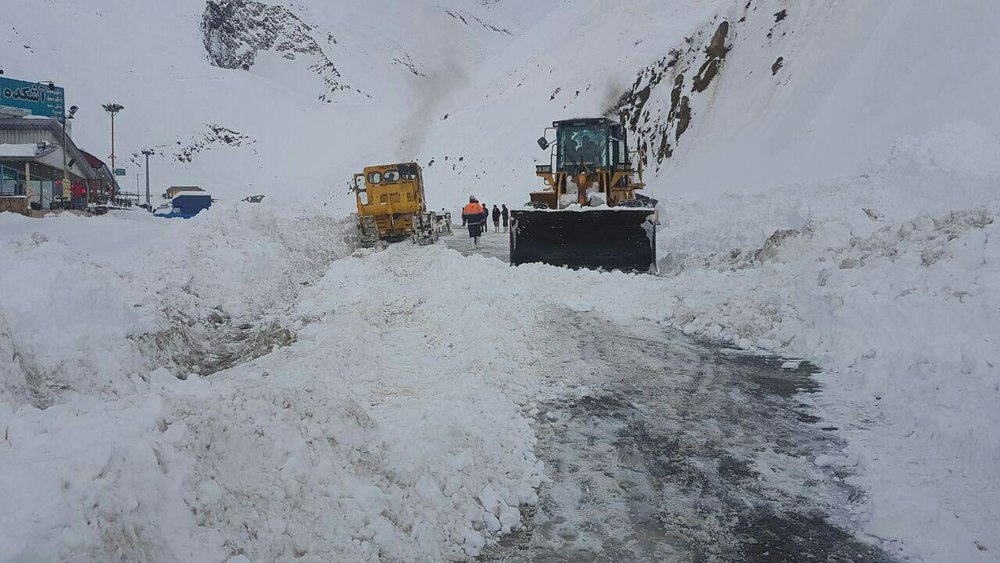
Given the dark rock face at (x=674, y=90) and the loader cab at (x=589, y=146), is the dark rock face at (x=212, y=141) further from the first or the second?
the loader cab at (x=589, y=146)

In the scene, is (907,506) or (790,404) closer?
(907,506)

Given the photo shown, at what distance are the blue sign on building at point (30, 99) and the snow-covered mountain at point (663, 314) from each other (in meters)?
29.5

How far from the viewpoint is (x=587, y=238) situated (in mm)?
14156

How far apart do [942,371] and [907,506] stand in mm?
2165

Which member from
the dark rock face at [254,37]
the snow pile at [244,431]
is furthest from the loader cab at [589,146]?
the dark rock face at [254,37]

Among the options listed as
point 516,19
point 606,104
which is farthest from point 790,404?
point 516,19

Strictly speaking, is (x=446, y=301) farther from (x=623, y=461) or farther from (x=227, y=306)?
(x=623, y=461)

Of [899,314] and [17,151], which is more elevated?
[17,151]

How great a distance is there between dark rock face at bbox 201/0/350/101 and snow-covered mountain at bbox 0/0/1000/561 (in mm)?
90629

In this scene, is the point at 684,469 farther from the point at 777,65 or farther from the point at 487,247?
the point at 777,65

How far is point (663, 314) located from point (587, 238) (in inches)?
164

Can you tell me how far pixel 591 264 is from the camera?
1419cm

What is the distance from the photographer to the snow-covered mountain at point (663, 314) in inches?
145

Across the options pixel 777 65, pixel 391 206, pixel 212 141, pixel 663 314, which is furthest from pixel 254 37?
pixel 663 314
